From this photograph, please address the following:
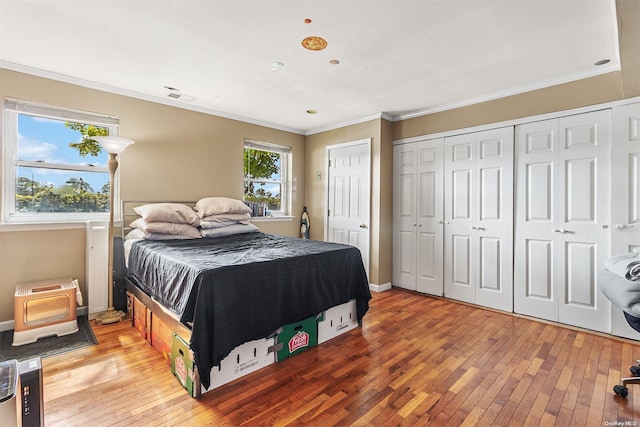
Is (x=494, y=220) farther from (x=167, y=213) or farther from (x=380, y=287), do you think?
(x=167, y=213)

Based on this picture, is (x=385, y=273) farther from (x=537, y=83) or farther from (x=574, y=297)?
(x=537, y=83)

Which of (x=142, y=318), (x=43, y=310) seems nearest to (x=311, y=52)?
(x=142, y=318)

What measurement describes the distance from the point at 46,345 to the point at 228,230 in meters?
1.85

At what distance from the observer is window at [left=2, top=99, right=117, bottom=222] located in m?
2.86

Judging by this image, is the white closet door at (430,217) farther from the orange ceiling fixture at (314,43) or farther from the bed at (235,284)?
the orange ceiling fixture at (314,43)

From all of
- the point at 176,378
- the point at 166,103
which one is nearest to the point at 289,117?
the point at 166,103

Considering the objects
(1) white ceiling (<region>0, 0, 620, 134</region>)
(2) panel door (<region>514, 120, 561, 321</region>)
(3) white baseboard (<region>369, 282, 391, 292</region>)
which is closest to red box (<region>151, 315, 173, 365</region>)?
(1) white ceiling (<region>0, 0, 620, 134</region>)

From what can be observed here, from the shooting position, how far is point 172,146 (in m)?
3.77

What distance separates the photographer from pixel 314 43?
7.77ft

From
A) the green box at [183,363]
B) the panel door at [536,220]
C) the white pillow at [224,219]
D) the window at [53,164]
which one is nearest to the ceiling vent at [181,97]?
the window at [53,164]

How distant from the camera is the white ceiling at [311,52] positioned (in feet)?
6.49

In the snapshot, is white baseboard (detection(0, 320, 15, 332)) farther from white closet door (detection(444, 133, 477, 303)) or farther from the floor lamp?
white closet door (detection(444, 133, 477, 303))

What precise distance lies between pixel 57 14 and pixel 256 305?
94.0 inches

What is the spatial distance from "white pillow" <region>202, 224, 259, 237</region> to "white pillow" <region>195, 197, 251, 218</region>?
0.65ft
